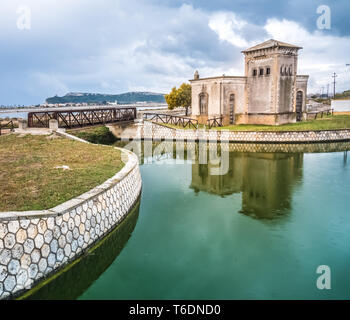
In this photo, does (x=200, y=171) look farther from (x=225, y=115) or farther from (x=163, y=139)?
(x=225, y=115)

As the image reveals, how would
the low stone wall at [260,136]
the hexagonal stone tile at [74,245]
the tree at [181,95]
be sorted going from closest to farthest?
the hexagonal stone tile at [74,245] < the low stone wall at [260,136] < the tree at [181,95]

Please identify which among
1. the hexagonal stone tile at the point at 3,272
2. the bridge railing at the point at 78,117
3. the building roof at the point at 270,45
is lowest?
the hexagonal stone tile at the point at 3,272

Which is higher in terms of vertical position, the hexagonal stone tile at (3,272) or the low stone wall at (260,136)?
the low stone wall at (260,136)

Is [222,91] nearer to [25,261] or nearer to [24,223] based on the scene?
[24,223]

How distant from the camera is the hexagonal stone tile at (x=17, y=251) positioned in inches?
216

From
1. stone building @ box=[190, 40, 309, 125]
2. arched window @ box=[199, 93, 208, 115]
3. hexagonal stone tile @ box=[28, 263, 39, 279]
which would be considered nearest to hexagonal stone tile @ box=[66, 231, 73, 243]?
hexagonal stone tile @ box=[28, 263, 39, 279]

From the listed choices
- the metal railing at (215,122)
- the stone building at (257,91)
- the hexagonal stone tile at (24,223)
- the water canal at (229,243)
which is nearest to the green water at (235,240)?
the water canal at (229,243)

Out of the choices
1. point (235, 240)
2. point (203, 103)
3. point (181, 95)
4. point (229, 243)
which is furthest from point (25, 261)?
point (181, 95)

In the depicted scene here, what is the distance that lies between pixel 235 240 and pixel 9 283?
215 inches

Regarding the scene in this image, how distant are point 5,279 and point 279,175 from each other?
13.2m

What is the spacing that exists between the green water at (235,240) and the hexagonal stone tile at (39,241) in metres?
1.36

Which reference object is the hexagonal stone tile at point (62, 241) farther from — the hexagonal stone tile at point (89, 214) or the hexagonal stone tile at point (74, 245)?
the hexagonal stone tile at point (89, 214)

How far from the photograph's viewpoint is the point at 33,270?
5852 mm

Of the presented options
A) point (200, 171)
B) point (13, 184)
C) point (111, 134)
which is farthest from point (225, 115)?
point (13, 184)
